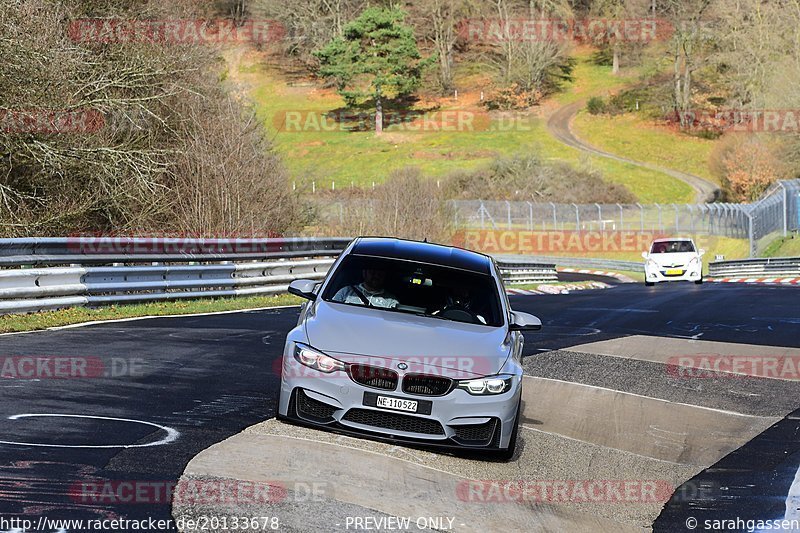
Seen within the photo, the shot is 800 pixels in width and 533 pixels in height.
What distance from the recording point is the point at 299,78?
4737 inches

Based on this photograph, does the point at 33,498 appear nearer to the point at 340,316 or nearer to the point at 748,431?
the point at 340,316

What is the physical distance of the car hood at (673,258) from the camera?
3522 cm

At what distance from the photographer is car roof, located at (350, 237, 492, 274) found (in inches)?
380

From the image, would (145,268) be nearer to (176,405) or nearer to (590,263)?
(176,405)

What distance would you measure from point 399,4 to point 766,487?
104145mm

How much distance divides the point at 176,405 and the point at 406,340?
7.04 feet

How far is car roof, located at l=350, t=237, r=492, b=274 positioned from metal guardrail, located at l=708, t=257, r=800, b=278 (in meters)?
36.2

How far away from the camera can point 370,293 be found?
934 centimetres

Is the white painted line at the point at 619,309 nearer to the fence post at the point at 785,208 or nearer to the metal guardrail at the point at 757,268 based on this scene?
the metal guardrail at the point at 757,268

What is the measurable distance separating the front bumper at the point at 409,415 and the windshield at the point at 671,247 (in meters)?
28.9

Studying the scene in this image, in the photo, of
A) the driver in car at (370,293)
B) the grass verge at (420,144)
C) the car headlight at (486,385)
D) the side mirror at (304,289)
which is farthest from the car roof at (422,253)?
the grass verge at (420,144)

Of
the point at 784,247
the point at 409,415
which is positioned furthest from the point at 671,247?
the point at 409,415

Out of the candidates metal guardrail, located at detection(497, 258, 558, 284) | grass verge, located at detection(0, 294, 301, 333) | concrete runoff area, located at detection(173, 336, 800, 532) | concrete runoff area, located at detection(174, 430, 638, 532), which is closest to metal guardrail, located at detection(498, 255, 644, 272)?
metal guardrail, located at detection(497, 258, 558, 284)

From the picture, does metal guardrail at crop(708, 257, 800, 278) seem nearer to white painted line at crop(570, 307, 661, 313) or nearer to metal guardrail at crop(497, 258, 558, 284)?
metal guardrail at crop(497, 258, 558, 284)
